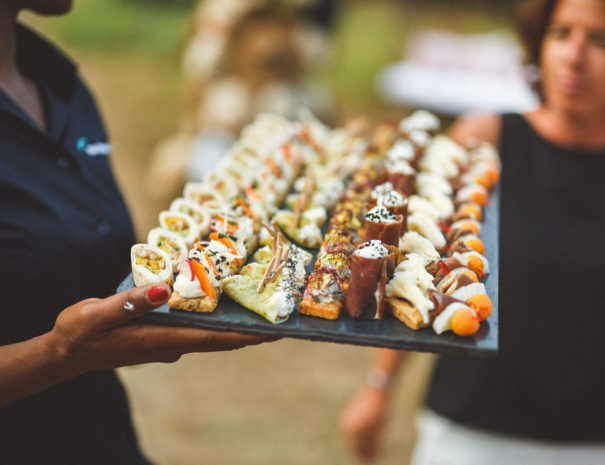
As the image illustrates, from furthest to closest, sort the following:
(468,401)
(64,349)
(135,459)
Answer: (468,401)
(135,459)
(64,349)

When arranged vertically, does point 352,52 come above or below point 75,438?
above

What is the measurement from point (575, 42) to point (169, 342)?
1689mm

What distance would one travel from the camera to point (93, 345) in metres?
1.32

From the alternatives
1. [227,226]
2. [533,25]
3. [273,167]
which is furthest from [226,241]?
[533,25]

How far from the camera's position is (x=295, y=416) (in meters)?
3.76

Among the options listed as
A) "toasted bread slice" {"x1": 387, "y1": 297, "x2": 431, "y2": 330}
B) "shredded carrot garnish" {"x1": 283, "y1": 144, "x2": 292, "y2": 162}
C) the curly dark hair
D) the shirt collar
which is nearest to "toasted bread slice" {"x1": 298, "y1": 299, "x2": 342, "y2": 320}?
"toasted bread slice" {"x1": 387, "y1": 297, "x2": 431, "y2": 330}

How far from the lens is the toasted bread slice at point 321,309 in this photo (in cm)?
140

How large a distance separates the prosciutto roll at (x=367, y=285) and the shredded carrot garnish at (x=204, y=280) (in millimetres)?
316

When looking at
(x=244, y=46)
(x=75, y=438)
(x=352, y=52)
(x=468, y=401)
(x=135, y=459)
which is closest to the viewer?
(x=75, y=438)

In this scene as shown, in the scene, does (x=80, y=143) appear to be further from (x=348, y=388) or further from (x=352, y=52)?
(x=352, y=52)

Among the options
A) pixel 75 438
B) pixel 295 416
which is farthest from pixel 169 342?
pixel 295 416

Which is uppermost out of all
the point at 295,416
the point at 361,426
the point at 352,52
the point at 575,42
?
the point at 352,52

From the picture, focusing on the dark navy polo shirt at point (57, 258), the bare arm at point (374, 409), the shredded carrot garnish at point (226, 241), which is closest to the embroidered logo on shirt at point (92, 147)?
the dark navy polo shirt at point (57, 258)

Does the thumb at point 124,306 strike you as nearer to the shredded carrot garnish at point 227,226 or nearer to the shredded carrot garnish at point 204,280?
the shredded carrot garnish at point 204,280
